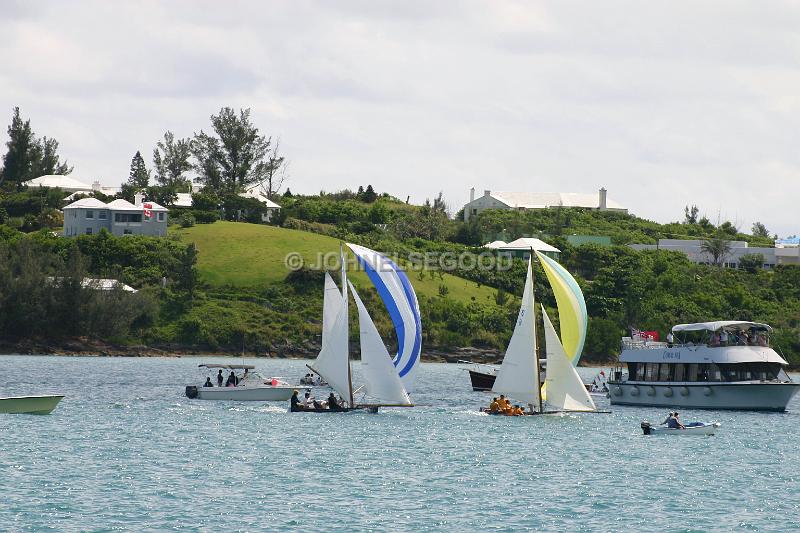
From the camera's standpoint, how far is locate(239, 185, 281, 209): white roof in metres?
173

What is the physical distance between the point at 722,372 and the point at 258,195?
118328 mm

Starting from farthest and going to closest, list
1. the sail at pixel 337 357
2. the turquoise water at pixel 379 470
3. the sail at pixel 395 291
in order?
the sail at pixel 337 357 < the sail at pixel 395 291 < the turquoise water at pixel 379 470

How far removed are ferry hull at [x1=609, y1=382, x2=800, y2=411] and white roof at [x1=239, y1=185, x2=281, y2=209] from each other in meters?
100

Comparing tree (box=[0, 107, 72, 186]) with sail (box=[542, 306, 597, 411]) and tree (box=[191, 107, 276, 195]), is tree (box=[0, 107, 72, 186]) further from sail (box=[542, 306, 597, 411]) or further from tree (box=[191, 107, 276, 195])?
sail (box=[542, 306, 597, 411])

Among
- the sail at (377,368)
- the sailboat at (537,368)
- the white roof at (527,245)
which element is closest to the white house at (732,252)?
the white roof at (527,245)

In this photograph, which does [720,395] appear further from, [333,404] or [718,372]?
[333,404]

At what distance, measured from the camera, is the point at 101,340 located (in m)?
124

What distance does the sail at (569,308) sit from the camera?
A: 65062mm

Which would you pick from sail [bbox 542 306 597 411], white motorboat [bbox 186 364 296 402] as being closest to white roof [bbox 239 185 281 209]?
white motorboat [bbox 186 364 296 402]

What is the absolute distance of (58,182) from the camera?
7515 inches

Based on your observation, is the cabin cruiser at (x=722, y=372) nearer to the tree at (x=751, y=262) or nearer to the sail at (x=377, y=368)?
the sail at (x=377, y=368)

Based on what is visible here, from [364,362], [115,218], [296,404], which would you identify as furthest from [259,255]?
[364,362]

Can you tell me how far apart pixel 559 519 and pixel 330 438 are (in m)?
19.6

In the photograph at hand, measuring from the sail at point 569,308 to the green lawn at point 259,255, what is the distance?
69.9 m
